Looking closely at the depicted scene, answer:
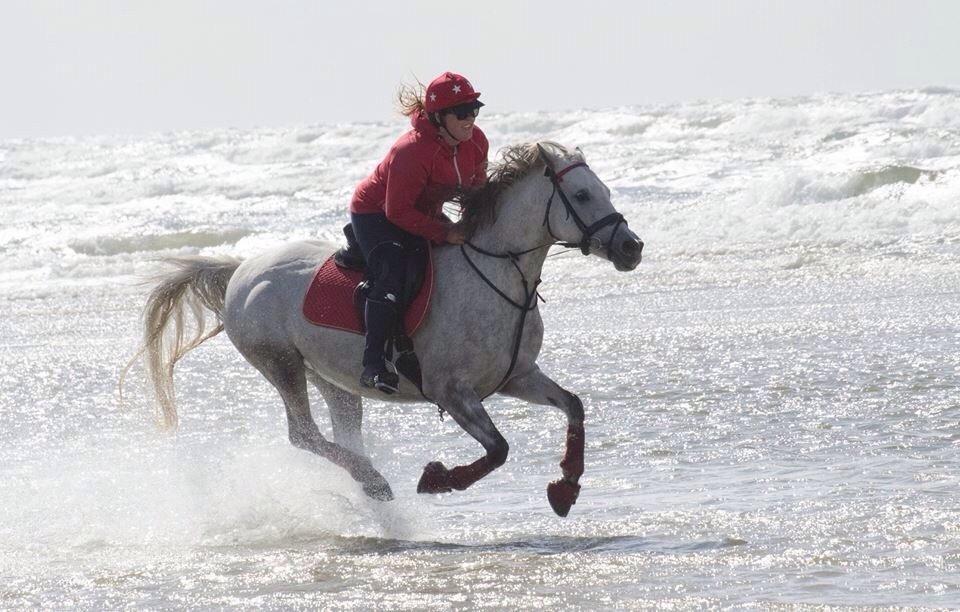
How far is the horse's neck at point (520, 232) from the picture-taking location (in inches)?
260

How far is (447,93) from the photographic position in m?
6.54

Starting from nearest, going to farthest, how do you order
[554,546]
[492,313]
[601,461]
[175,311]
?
[554,546], [492,313], [601,461], [175,311]

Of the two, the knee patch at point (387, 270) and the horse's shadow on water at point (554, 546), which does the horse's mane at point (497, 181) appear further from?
the horse's shadow on water at point (554, 546)

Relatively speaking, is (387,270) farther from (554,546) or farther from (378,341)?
(554,546)

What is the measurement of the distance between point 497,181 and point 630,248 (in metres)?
0.89

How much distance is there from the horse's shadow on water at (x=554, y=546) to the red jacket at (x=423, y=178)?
1478 millimetres

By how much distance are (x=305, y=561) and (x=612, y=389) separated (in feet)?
14.2

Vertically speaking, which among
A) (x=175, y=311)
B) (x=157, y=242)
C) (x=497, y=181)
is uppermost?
(x=497, y=181)

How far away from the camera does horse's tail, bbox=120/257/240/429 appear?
27.7 feet

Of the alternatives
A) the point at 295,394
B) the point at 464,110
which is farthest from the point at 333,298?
the point at 464,110

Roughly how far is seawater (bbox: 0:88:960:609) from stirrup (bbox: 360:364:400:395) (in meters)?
0.70

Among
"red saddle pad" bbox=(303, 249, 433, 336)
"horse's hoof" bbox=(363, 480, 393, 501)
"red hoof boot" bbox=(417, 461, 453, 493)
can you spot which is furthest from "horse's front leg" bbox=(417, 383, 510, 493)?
"red saddle pad" bbox=(303, 249, 433, 336)

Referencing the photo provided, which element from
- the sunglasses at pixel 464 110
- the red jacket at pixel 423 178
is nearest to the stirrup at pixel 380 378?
the red jacket at pixel 423 178

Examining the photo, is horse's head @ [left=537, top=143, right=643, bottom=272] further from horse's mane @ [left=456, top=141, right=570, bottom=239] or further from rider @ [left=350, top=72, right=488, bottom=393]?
rider @ [left=350, top=72, right=488, bottom=393]
